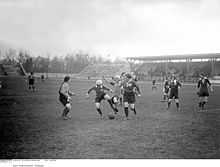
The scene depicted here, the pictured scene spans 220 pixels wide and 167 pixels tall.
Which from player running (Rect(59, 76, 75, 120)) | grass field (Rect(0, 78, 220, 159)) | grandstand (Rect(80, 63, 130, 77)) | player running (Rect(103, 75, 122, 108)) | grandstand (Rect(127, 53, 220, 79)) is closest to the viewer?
grass field (Rect(0, 78, 220, 159))

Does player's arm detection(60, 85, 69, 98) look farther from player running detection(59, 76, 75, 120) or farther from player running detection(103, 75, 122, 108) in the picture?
player running detection(103, 75, 122, 108)

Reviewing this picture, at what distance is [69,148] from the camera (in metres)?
3.05

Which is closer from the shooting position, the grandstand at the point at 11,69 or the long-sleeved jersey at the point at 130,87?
the grandstand at the point at 11,69

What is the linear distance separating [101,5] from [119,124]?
6.72 feet

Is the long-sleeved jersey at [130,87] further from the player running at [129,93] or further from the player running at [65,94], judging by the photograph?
the player running at [65,94]

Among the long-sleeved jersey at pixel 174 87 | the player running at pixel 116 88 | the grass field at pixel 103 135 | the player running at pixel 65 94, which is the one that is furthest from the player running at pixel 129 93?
the long-sleeved jersey at pixel 174 87

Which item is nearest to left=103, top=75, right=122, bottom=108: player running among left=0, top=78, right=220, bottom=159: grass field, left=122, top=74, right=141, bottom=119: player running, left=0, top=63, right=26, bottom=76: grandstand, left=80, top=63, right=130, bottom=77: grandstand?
left=80, top=63, right=130, bottom=77: grandstand

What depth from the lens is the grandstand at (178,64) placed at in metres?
5.04

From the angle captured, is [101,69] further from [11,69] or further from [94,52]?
[11,69]

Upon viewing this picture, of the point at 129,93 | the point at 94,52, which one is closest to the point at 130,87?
the point at 129,93

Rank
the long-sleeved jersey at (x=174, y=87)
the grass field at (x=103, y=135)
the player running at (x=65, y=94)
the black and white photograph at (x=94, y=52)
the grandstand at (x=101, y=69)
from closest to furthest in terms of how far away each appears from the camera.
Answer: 1. the grass field at (x=103, y=135)
2. the black and white photograph at (x=94, y=52)
3. the player running at (x=65, y=94)
4. the grandstand at (x=101, y=69)
5. the long-sleeved jersey at (x=174, y=87)

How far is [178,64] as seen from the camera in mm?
7801

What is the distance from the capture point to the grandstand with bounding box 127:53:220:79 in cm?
504
